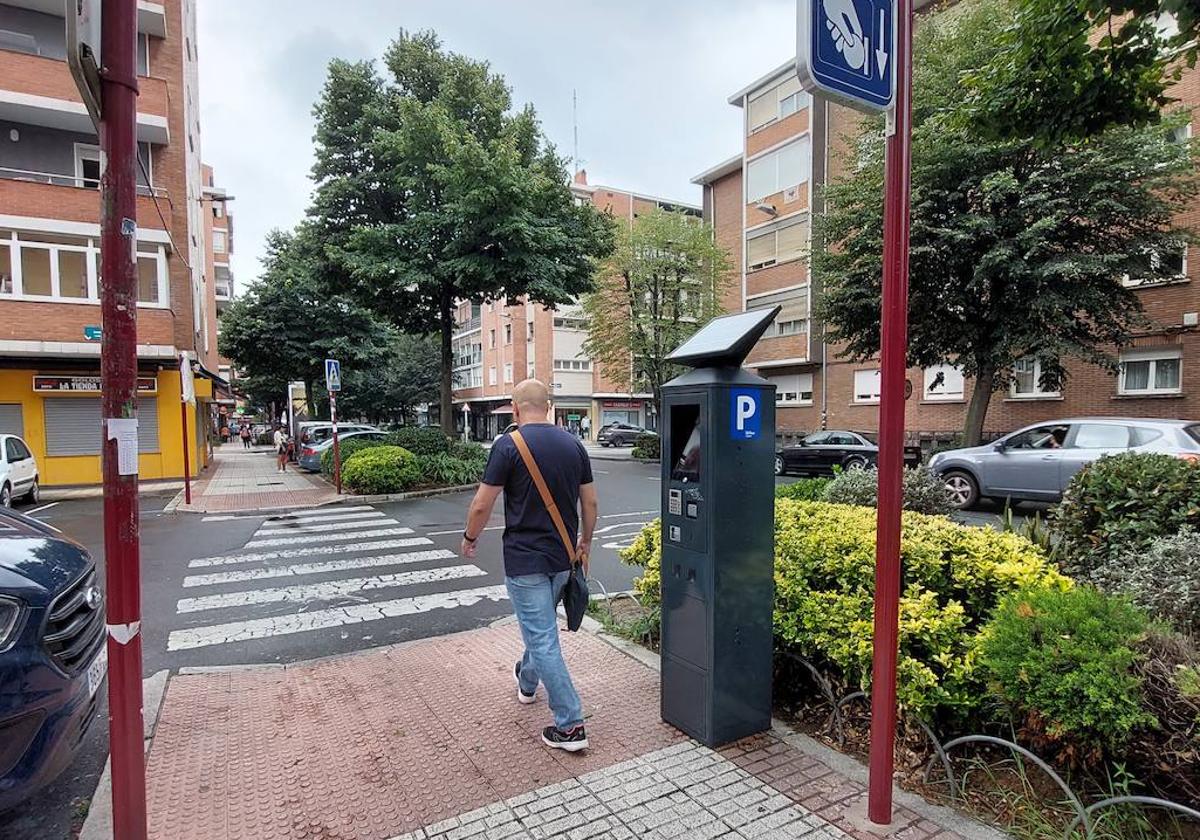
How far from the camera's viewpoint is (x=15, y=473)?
41.3 feet

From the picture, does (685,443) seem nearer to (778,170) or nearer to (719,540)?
(719,540)

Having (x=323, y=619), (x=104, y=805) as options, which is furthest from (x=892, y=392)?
(x=323, y=619)

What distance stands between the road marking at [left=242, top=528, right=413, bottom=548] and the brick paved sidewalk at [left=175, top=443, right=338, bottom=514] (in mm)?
3584

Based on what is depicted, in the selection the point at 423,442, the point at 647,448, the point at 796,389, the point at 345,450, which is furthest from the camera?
the point at 796,389

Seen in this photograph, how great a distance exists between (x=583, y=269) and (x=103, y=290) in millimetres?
14405

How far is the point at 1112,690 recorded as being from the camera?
229 centimetres

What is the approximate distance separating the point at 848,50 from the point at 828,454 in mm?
17413

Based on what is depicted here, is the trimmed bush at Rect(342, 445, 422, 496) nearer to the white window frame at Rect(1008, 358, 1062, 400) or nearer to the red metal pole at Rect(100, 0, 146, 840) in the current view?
the red metal pole at Rect(100, 0, 146, 840)

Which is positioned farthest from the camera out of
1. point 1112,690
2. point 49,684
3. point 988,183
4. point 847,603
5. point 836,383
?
point 836,383

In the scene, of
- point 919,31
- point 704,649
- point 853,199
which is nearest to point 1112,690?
point 704,649

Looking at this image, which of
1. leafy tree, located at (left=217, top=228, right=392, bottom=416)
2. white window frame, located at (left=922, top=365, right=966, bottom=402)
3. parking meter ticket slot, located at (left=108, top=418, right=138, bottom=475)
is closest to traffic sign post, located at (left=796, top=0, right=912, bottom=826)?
parking meter ticket slot, located at (left=108, top=418, right=138, bottom=475)

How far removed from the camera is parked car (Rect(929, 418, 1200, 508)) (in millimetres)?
9445

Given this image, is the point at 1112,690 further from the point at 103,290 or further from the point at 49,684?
the point at 49,684

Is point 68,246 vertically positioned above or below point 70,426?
above
